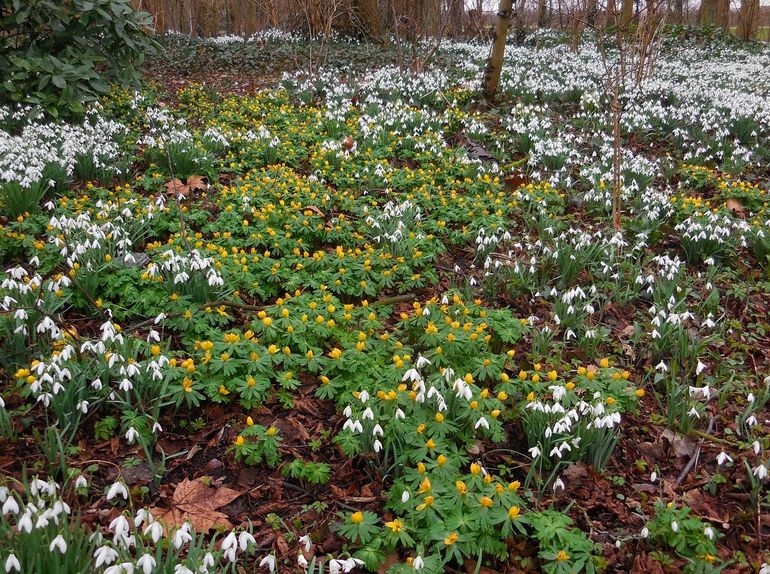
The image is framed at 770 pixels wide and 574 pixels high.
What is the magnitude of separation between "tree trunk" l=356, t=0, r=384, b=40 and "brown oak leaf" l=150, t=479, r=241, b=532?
636 inches

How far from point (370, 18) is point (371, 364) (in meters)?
16.0

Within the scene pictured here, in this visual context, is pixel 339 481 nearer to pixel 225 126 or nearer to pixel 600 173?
pixel 600 173

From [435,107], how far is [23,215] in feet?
22.0

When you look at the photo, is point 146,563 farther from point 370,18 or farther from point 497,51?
point 370,18

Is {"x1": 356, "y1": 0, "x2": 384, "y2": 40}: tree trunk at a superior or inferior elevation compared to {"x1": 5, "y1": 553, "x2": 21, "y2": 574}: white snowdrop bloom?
superior

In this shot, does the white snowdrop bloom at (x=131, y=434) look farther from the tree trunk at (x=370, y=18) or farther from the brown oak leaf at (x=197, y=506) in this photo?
the tree trunk at (x=370, y=18)

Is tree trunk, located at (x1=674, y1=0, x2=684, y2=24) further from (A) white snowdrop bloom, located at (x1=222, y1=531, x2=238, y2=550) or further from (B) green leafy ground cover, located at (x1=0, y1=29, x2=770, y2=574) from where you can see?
(A) white snowdrop bloom, located at (x1=222, y1=531, x2=238, y2=550)

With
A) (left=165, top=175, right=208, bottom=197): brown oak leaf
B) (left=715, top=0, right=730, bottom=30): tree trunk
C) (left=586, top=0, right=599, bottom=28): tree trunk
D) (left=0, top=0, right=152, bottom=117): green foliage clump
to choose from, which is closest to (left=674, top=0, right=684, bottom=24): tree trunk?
(left=715, top=0, right=730, bottom=30): tree trunk

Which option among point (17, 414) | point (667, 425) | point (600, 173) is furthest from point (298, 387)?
point (600, 173)

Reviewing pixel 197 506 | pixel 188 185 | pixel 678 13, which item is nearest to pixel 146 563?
pixel 197 506

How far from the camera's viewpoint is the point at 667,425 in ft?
9.78

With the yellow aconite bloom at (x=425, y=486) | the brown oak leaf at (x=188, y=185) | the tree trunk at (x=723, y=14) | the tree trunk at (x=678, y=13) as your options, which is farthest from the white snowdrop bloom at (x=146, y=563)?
the tree trunk at (x=678, y=13)

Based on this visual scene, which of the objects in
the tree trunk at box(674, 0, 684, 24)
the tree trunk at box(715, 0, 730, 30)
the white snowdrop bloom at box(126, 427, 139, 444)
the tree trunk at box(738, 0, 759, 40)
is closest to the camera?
the white snowdrop bloom at box(126, 427, 139, 444)

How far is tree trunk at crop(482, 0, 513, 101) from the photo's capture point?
28.9 feet
